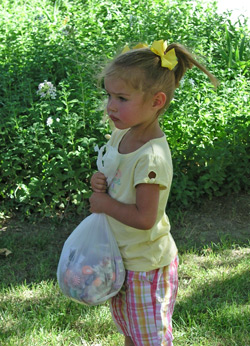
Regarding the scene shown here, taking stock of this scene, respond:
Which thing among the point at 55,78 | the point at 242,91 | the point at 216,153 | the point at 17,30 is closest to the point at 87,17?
the point at 17,30

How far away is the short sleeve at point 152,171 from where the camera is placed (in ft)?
6.57

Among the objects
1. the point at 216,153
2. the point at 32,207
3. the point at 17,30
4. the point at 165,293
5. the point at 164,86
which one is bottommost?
the point at 32,207

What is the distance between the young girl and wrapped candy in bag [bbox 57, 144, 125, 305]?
39 millimetres

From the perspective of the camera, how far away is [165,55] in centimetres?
207

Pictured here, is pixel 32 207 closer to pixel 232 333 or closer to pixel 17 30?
pixel 232 333

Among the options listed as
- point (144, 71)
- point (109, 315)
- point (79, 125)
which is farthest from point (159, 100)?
point (79, 125)

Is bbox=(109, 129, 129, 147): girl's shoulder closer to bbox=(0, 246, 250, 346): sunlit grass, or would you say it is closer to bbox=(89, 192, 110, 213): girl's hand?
bbox=(89, 192, 110, 213): girl's hand

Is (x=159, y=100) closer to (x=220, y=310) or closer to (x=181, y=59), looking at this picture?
(x=181, y=59)

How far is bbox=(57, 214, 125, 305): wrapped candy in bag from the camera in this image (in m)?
2.09

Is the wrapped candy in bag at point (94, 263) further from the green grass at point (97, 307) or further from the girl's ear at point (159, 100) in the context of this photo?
the green grass at point (97, 307)

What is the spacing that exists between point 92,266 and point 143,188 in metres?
0.37

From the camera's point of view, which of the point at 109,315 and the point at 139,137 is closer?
the point at 139,137

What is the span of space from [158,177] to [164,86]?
0.36 metres

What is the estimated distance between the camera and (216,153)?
4293mm
